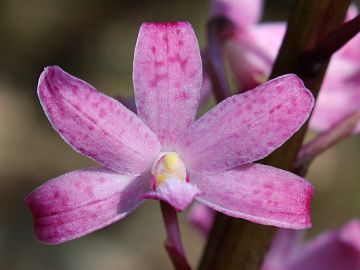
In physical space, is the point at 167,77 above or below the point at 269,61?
above

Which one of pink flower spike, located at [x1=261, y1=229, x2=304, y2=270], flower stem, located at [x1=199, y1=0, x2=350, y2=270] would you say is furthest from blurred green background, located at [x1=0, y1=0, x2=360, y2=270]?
flower stem, located at [x1=199, y1=0, x2=350, y2=270]

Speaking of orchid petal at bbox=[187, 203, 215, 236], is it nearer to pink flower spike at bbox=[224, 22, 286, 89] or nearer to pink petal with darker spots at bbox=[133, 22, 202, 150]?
pink flower spike at bbox=[224, 22, 286, 89]

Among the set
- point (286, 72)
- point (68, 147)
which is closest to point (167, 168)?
point (286, 72)

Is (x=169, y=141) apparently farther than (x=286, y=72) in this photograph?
No

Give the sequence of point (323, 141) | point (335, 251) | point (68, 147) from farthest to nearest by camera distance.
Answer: point (68, 147) < point (335, 251) < point (323, 141)

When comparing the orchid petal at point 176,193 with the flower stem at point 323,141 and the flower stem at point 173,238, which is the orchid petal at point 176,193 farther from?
the flower stem at point 323,141

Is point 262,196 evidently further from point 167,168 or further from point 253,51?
point 253,51

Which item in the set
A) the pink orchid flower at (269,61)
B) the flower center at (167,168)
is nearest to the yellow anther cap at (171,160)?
the flower center at (167,168)
